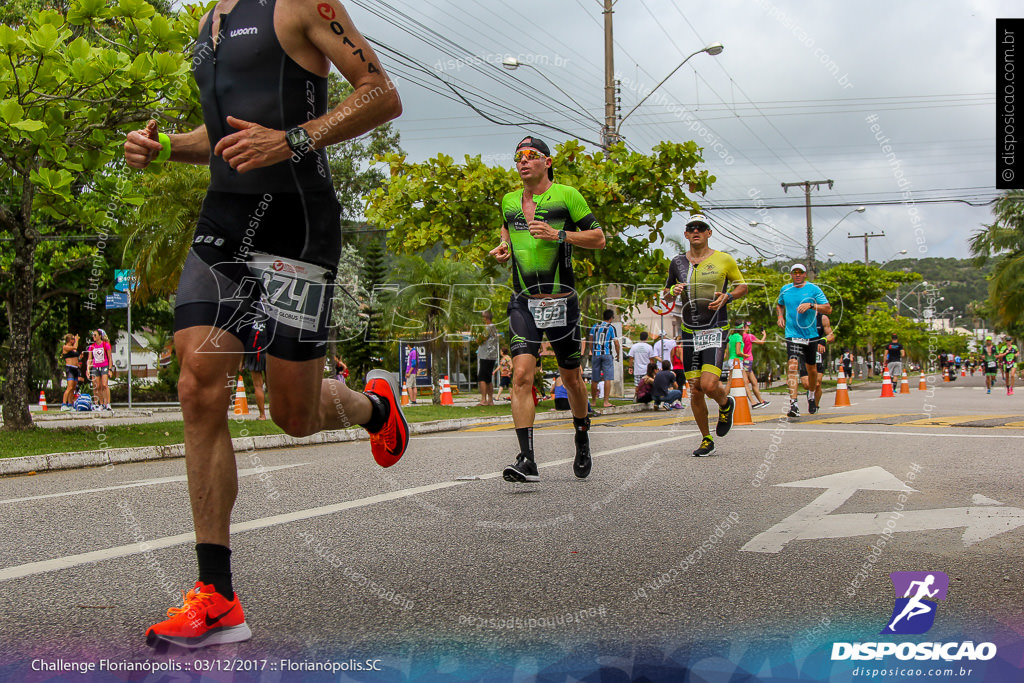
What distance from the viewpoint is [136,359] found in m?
73.8

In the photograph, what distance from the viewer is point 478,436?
1089cm

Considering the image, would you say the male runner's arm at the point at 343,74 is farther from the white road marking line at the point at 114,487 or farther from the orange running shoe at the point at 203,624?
the white road marking line at the point at 114,487

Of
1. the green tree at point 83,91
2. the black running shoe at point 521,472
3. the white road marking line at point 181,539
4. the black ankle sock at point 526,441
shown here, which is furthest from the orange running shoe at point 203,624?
the green tree at point 83,91

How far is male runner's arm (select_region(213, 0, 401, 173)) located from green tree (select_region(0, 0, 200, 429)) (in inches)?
219

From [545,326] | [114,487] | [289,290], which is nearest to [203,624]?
[289,290]

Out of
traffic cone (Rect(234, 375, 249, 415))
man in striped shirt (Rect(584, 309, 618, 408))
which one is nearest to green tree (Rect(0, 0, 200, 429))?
traffic cone (Rect(234, 375, 249, 415))

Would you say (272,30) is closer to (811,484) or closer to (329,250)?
(329,250)

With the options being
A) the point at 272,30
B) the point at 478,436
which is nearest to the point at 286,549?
the point at 272,30

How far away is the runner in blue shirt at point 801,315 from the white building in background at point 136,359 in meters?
32.0

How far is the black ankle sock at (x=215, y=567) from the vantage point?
2670 mm

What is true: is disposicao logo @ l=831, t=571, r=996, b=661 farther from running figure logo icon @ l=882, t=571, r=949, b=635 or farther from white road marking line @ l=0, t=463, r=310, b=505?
white road marking line @ l=0, t=463, r=310, b=505

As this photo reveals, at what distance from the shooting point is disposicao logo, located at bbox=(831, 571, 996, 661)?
2.50 metres

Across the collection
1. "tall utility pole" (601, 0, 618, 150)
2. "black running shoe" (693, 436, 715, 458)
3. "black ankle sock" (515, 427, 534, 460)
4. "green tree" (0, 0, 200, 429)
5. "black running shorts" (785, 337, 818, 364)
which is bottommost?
"black running shoe" (693, 436, 715, 458)

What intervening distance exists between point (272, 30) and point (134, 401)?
33278mm
